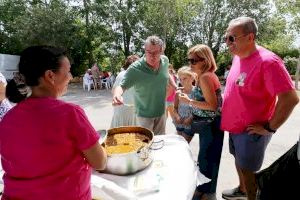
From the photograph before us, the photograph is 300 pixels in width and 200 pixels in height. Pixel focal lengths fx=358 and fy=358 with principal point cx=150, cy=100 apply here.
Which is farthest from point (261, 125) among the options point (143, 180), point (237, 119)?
point (143, 180)

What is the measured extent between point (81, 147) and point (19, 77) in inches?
17.0

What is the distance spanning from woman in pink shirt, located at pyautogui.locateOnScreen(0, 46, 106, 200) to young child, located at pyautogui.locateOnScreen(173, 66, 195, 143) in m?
2.30

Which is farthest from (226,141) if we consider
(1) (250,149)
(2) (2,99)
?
(2) (2,99)

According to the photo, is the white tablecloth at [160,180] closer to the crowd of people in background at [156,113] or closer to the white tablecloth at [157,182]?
the white tablecloth at [157,182]

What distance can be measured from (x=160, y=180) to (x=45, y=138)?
0.88 meters

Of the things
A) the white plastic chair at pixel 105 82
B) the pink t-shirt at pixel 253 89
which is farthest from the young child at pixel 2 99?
the white plastic chair at pixel 105 82

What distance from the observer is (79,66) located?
24062mm

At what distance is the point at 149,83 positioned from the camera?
3.89m

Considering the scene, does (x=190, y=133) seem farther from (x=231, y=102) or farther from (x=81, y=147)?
(x=81, y=147)

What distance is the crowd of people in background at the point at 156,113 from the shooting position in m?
1.59

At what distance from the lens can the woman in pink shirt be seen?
5.15 ft

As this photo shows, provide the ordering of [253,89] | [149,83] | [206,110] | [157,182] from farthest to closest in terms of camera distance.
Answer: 1. [149,83]
2. [206,110]
3. [253,89]
4. [157,182]

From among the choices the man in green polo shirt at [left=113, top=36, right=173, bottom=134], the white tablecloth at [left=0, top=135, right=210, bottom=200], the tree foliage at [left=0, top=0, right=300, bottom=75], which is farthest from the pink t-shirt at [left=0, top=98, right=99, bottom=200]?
the tree foliage at [left=0, top=0, right=300, bottom=75]

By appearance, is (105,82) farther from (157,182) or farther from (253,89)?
(157,182)
